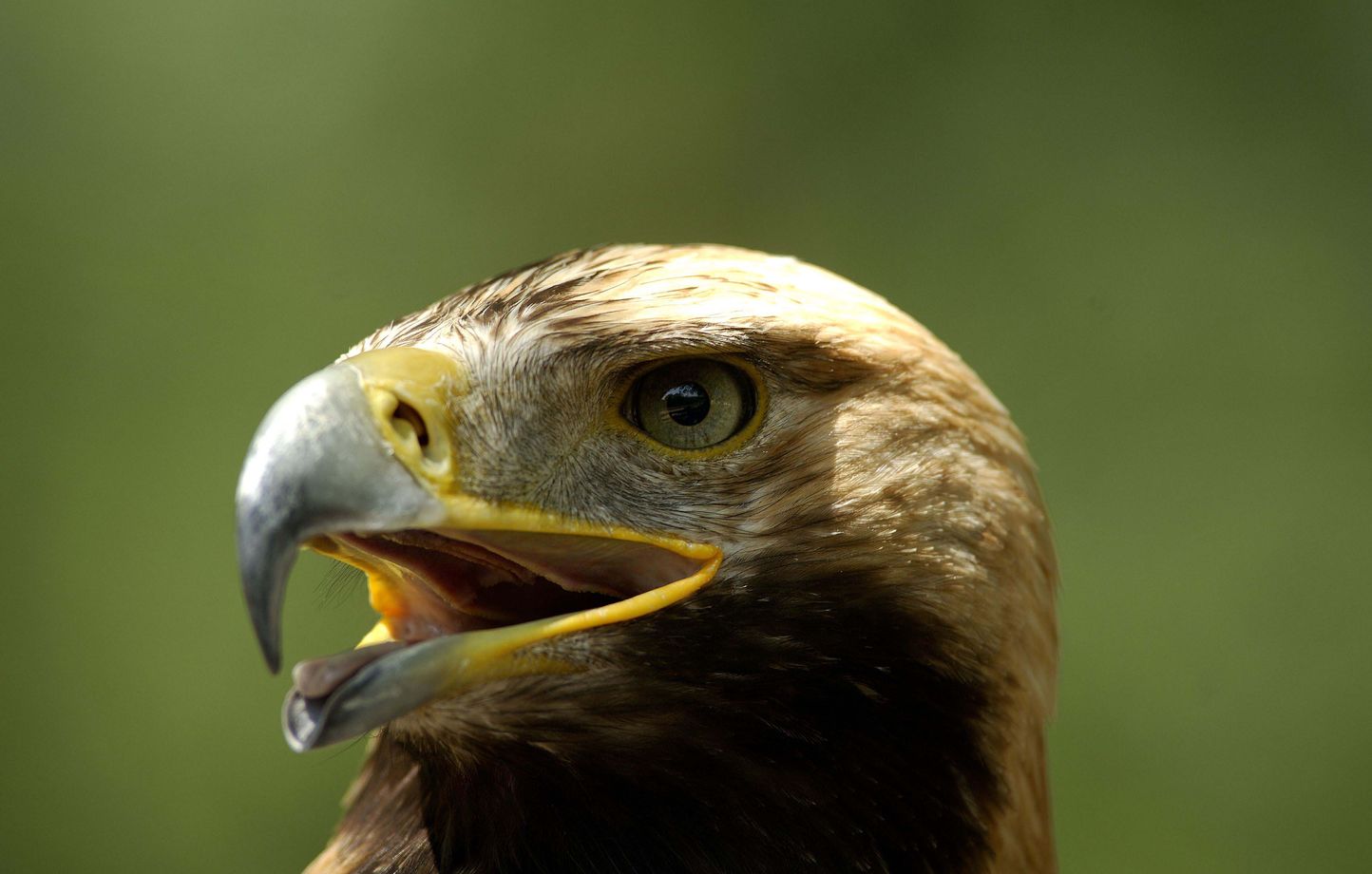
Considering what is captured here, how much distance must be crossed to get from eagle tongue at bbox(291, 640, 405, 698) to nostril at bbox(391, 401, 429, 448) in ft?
0.65

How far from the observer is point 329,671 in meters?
1.20

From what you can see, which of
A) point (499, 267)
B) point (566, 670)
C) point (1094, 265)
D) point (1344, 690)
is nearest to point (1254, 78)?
point (1094, 265)

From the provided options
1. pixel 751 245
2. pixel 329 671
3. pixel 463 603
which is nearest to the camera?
pixel 329 671

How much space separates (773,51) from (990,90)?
71 centimetres

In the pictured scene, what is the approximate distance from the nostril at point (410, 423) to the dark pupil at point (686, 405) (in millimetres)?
270

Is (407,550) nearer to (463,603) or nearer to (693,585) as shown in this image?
(463,603)

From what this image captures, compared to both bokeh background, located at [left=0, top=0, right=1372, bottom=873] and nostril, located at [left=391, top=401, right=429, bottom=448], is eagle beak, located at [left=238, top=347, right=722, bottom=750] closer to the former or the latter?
nostril, located at [left=391, top=401, right=429, bottom=448]

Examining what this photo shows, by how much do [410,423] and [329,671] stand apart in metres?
0.24

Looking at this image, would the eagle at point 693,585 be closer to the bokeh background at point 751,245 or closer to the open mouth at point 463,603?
the open mouth at point 463,603

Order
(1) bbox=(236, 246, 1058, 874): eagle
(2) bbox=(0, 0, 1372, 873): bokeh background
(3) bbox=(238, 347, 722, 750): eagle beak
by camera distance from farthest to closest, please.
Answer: (2) bbox=(0, 0, 1372, 873): bokeh background < (1) bbox=(236, 246, 1058, 874): eagle < (3) bbox=(238, 347, 722, 750): eagle beak

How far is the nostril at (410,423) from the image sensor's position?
1218 mm

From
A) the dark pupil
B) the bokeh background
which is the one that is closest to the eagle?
the dark pupil

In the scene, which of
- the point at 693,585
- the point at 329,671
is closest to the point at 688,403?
the point at 693,585

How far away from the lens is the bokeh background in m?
3.82
